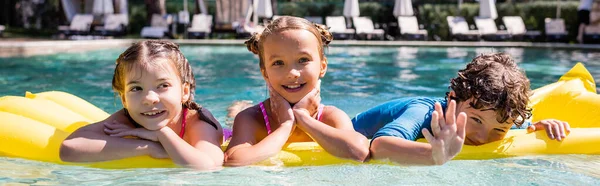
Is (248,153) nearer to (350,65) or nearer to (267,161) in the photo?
(267,161)

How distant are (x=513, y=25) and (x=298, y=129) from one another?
55.4 ft

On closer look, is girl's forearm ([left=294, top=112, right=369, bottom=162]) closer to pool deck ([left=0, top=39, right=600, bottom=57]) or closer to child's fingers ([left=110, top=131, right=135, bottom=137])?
child's fingers ([left=110, top=131, right=135, bottom=137])

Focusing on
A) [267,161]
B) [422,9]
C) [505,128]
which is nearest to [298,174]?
[267,161]

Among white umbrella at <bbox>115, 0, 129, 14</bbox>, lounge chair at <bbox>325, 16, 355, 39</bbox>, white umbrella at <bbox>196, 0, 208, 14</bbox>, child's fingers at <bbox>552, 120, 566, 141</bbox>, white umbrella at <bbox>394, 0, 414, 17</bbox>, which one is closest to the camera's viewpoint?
child's fingers at <bbox>552, 120, 566, 141</bbox>

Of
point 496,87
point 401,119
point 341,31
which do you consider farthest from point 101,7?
point 496,87

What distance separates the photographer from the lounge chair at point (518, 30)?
61.1 ft

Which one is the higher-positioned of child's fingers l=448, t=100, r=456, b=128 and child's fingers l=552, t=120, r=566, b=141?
child's fingers l=448, t=100, r=456, b=128

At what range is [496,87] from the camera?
3.14 meters

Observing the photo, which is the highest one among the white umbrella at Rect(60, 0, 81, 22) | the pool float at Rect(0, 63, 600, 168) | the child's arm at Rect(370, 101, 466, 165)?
the child's arm at Rect(370, 101, 466, 165)

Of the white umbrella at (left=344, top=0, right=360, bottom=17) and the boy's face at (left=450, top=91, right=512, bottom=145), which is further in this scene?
the white umbrella at (left=344, top=0, right=360, bottom=17)

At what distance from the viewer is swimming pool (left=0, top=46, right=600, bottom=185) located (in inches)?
121

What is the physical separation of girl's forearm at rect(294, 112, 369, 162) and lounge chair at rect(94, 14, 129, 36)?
18.6 meters

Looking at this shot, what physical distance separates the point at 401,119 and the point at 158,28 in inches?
705

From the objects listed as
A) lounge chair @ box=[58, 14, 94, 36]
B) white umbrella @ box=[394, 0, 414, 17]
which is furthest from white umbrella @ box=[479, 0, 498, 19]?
lounge chair @ box=[58, 14, 94, 36]
